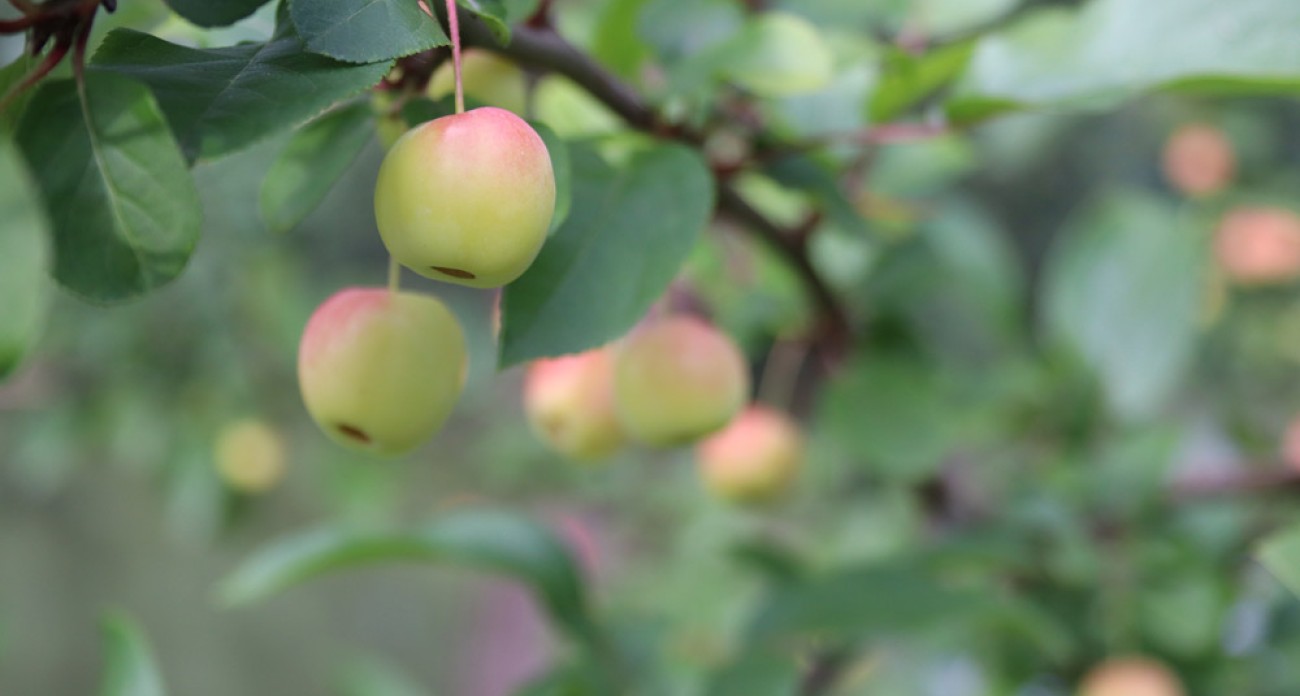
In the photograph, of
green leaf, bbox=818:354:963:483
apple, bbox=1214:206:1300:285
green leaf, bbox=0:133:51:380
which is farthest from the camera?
apple, bbox=1214:206:1300:285

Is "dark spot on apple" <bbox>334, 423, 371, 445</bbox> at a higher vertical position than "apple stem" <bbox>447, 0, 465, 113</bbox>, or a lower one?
lower

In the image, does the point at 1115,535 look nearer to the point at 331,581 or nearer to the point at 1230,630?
the point at 1230,630

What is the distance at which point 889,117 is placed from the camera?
0.44 metres

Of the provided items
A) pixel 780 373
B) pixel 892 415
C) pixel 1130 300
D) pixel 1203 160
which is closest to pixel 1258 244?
pixel 1203 160

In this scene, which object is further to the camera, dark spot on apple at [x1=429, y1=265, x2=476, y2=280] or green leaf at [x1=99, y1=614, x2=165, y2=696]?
green leaf at [x1=99, y1=614, x2=165, y2=696]

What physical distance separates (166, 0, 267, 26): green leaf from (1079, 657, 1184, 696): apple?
22.5 inches

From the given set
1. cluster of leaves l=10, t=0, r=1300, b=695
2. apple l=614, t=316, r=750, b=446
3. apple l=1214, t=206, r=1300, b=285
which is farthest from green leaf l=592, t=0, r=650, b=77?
apple l=1214, t=206, r=1300, b=285

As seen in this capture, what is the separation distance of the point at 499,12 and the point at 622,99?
0.11 meters

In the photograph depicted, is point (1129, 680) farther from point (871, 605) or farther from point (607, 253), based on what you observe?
point (607, 253)

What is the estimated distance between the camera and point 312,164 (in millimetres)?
288

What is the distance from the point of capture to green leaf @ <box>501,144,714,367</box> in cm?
29

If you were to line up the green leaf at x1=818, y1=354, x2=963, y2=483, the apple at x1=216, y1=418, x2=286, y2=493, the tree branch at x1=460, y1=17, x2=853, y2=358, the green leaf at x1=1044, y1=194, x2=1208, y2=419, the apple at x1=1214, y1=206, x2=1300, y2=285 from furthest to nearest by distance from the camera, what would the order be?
the apple at x1=216, y1=418, x2=286, y2=493 → the apple at x1=1214, y1=206, x2=1300, y2=285 → the green leaf at x1=1044, y1=194, x2=1208, y2=419 → the green leaf at x1=818, y1=354, x2=963, y2=483 → the tree branch at x1=460, y1=17, x2=853, y2=358

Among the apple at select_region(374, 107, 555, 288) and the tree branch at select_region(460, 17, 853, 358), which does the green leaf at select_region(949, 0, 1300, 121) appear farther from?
the apple at select_region(374, 107, 555, 288)

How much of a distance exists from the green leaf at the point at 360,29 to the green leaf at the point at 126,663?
0.93 feet
